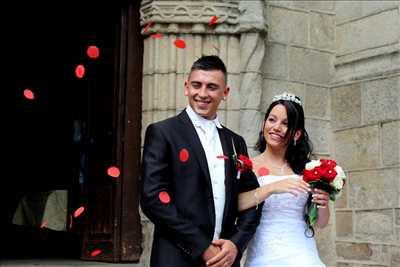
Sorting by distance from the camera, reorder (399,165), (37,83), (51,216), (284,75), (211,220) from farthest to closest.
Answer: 1. (37,83)
2. (51,216)
3. (284,75)
4. (399,165)
5. (211,220)

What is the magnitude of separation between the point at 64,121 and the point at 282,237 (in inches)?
252

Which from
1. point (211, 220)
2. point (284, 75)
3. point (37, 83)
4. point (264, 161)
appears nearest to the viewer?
point (211, 220)

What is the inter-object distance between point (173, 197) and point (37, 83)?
687cm

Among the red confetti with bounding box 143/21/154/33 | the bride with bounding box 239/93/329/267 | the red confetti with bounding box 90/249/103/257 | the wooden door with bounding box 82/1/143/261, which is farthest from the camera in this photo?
the red confetti with bounding box 90/249/103/257

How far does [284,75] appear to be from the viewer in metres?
5.61

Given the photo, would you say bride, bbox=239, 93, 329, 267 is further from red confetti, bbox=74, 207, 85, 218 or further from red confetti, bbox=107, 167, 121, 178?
red confetti, bbox=74, 207, 85, 218

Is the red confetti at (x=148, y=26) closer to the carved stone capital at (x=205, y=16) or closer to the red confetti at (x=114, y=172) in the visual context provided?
the carved stone capital at (x=205, y=16)

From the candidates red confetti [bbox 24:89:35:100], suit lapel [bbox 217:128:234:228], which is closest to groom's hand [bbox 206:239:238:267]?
suit lapel [bbox 217:128:234:228]

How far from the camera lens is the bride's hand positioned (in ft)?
9.46

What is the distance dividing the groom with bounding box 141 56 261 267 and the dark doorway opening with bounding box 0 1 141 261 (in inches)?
107

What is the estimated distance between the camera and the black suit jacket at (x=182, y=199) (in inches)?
102

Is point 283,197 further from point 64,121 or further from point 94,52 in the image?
point 64,121

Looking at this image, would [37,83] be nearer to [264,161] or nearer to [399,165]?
[399,165]

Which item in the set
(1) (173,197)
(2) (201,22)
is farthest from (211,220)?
(2) (201,22)
